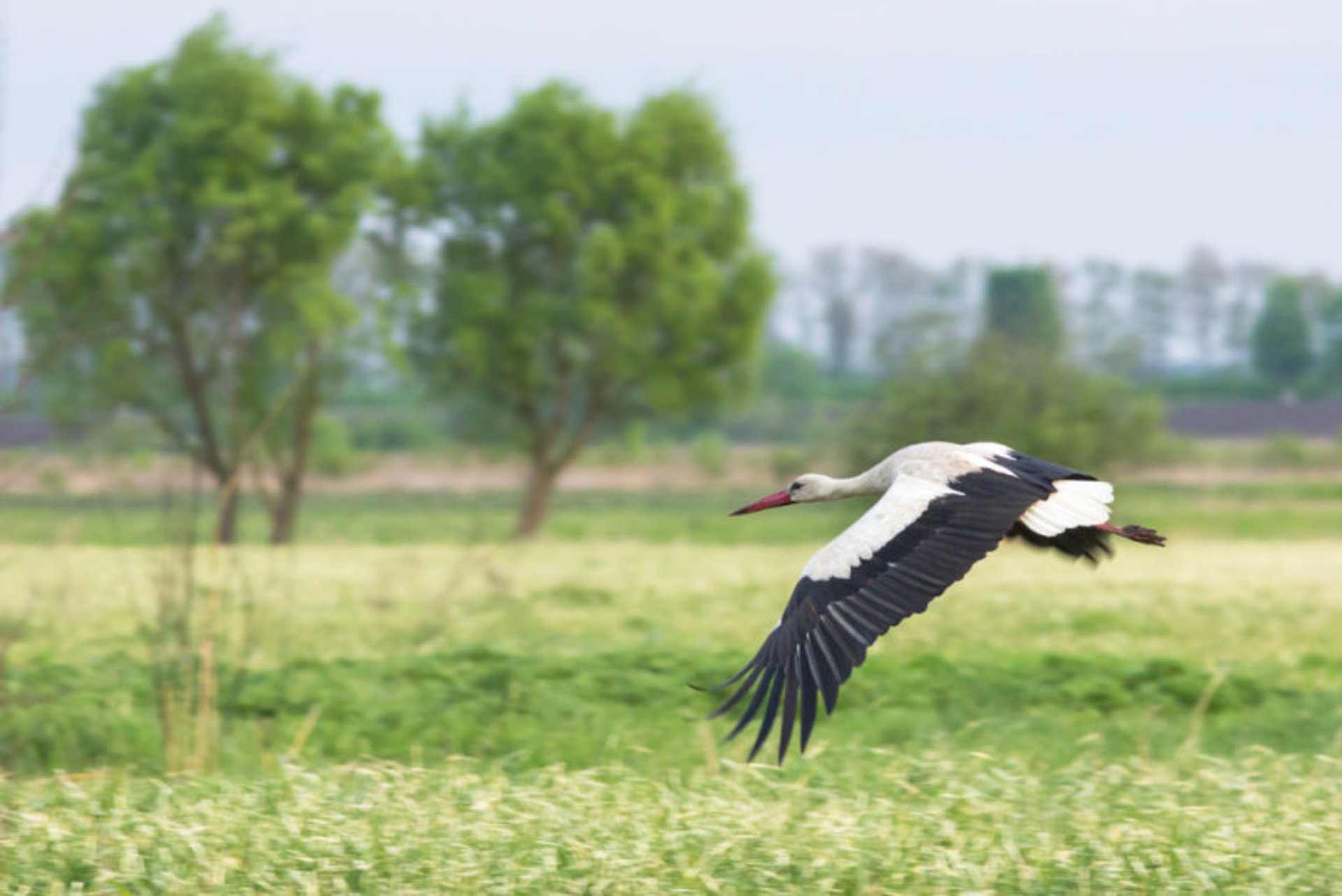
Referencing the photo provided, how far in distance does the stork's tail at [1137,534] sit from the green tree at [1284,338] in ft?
211

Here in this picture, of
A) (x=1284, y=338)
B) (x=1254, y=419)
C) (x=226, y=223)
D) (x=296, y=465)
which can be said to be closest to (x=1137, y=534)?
(x=226, y=223)

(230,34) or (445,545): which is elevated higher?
(230,34)

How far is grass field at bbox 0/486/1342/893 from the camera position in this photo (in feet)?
17.3

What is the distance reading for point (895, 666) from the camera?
10367 mm

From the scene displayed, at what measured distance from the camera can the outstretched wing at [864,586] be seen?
4.54 meters

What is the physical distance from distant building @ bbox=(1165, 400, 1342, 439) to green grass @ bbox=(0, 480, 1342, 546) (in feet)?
46.5

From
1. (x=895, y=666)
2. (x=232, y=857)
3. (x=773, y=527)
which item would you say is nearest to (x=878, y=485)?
(x=232, y=857)

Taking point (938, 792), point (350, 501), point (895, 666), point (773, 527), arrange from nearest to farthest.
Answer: point (938, 792)
point (895, 666)
point (773, 527)
point (350, 501)

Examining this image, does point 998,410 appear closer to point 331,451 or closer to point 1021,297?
point 331,451

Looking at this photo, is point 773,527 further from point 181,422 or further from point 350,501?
point 181,422

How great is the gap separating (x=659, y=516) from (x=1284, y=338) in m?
39.7

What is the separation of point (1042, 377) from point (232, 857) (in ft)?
62.5

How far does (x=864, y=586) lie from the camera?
4719mm

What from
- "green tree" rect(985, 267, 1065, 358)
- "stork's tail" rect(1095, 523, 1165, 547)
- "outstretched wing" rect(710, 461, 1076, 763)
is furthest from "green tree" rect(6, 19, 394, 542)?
"outstretched wing" rect(710, 461, 1076, 763)
